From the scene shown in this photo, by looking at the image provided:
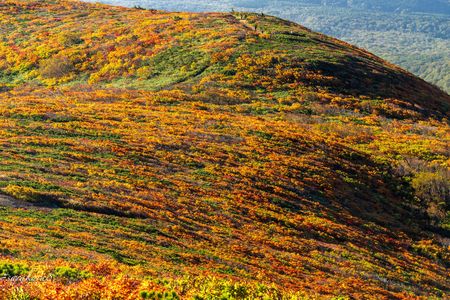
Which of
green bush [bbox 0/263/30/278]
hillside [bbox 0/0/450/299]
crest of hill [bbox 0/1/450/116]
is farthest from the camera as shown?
crest of hill [bbox 0/1/450/116]

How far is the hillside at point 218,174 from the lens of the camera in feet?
62.8

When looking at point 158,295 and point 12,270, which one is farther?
point 12,270

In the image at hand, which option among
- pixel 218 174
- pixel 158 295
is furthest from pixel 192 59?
pixel 158 295

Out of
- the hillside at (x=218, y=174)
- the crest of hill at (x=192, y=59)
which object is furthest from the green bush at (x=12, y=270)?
the crest of hill at (x=192, y=59)

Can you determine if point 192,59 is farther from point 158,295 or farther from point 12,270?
point 158,295

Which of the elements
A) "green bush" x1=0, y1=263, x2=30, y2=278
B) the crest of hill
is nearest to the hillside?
"green bush" x1=0, y1=263, x2=30, y2=278

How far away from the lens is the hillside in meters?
19.1

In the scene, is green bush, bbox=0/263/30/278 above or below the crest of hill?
below

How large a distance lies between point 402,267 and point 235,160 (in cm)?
1441

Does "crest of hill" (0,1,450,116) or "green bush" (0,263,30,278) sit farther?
"crest of hill" (0,1,450,116)

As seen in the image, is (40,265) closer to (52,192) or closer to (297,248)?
(52,192)

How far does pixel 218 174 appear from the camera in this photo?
104 ft

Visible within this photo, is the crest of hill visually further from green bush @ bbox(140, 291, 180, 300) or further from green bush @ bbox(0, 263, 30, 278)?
green bush @ bbox(140, 291, 180, 300)

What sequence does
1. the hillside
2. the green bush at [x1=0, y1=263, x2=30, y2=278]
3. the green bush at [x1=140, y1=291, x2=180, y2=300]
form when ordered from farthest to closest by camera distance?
the hillside → the green bush at [x1=0, y1=263, x2=30, y2=278] → the green bush at [x1=140, y1=291, x2=180, y2=300]
